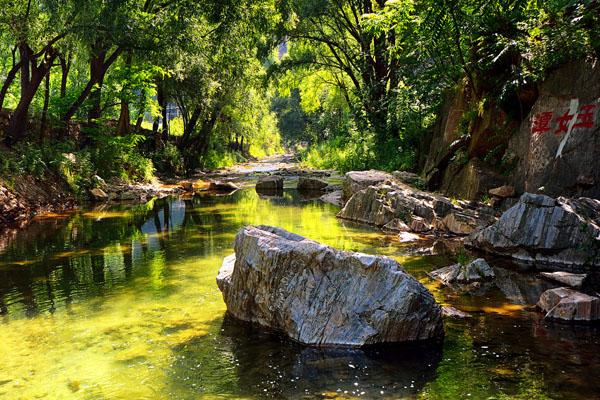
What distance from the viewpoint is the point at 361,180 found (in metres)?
17.9

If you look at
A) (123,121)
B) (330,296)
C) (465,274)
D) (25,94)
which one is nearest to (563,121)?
(465,274)

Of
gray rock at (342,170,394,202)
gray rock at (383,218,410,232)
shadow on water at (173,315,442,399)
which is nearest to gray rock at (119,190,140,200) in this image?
gray rock at (342,170,394,202)

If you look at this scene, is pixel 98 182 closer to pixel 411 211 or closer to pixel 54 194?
pixel 54 194

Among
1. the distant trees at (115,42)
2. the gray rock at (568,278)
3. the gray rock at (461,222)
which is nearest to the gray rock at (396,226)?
the gray rock at (461,222)

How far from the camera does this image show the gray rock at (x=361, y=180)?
17.6m

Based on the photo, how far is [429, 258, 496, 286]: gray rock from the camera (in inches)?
340

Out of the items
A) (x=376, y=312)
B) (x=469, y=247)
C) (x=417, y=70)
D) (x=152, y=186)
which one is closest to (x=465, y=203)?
(x=469, y=247)

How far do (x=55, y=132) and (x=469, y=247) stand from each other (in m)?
19.9

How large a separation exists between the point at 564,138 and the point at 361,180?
23.6ft

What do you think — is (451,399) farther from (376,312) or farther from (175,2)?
(175,2)

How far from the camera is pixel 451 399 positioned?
482cm

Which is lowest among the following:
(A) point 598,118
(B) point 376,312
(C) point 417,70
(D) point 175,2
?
(B) point 376,312

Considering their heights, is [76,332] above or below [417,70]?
below

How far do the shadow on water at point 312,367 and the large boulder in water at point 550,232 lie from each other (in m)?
5.01
